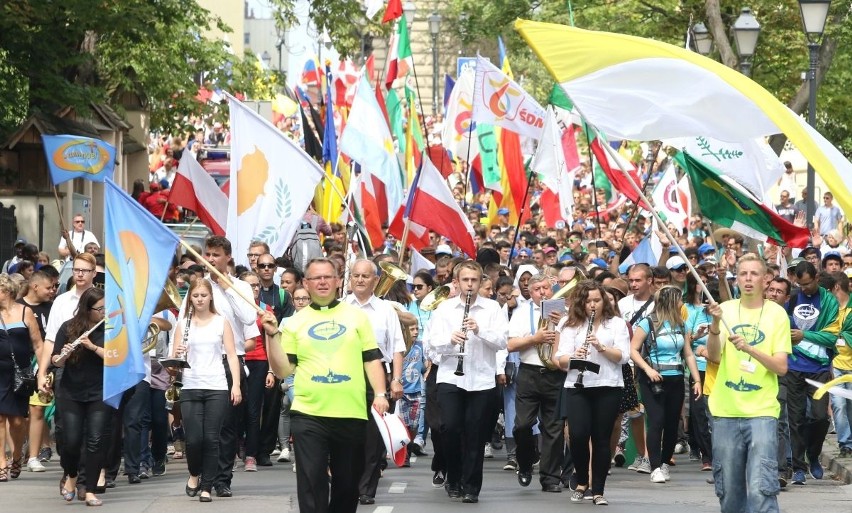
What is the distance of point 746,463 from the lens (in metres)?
9.98

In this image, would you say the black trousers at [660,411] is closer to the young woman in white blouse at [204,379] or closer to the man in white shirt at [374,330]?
the man in white shirt at [374,330]

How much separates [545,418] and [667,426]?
150 centimetres

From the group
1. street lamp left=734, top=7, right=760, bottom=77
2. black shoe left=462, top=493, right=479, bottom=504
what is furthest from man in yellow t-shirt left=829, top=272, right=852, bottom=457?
street lamp left=734, top=7, right=760, bottom=77

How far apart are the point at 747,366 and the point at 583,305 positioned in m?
3.40

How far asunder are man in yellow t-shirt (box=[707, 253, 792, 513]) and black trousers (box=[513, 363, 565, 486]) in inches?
157

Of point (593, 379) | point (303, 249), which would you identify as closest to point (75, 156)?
point (303, 249)

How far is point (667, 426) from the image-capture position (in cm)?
1506

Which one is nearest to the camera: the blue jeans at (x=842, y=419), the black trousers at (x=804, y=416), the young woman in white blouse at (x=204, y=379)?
the young woman in white blouse at (x=204, y=379)

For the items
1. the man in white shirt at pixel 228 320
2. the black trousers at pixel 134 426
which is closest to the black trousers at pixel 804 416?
the man in white shirt at pixel 228 320

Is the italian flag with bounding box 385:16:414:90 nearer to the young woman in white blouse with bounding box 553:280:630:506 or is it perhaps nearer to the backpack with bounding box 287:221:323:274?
the backpack with bounding box 287:221:323:274

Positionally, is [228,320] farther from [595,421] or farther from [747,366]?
[747,366]

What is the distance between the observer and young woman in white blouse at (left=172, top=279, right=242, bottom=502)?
42.7 ft

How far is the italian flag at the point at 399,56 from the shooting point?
27.3 meters

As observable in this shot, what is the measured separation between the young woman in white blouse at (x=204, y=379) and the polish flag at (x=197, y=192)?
529 cm
